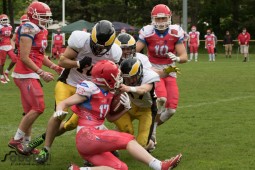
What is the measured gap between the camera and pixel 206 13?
49844 mm

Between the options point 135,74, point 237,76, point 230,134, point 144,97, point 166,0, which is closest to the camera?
point 135,74

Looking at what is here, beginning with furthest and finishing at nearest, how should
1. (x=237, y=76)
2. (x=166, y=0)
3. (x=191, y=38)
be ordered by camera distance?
(x=166, y=0), (x=191, y=38), (x=237, y=76)

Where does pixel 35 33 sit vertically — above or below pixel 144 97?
above

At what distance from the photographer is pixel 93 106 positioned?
5559 mm

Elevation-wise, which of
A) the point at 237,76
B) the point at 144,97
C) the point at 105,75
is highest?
the point at 105,75

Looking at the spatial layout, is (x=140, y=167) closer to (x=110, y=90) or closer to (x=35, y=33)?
(x=110, y=90)

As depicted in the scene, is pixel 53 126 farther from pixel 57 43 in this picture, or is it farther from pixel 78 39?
pixel 57 43

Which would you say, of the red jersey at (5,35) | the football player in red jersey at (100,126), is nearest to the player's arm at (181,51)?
the football player in red jersey at (100,126)

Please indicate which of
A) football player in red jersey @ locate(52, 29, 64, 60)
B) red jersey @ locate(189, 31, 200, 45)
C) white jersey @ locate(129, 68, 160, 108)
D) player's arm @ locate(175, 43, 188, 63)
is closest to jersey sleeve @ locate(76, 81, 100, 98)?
white jersey @ locate(129, 68, 160, 108)

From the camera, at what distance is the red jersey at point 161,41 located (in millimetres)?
8375

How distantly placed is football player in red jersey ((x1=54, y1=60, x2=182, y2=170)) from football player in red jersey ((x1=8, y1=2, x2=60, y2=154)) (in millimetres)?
1489

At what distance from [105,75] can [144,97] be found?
156cm

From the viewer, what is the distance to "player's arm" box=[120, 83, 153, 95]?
586cm

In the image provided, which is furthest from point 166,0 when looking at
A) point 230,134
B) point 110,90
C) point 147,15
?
point 110,90
